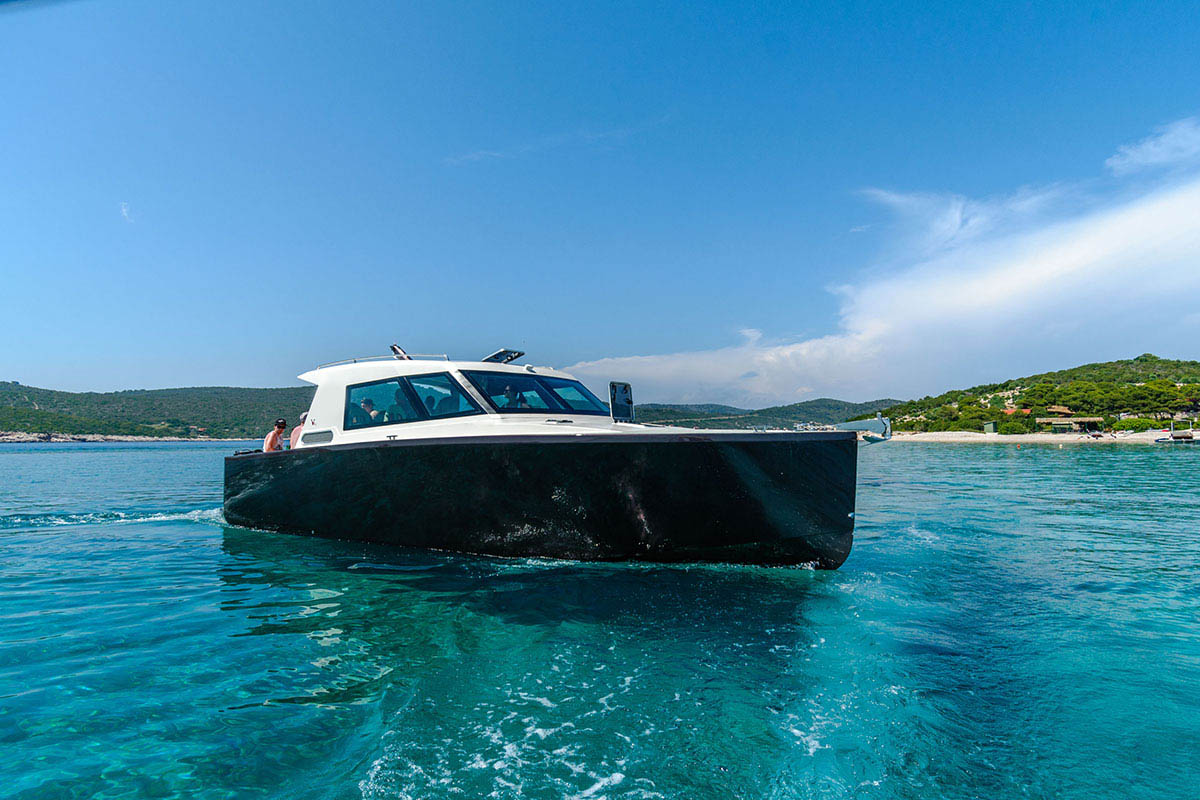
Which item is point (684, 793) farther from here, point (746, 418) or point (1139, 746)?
point (746, 418)

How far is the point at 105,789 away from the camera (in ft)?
8.48

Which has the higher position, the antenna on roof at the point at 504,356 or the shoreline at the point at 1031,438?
the antenna on roof at the point at 504,356

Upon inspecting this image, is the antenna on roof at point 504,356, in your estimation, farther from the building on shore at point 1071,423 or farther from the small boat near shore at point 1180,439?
the building on shore at point 1071,423

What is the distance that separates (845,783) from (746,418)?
14.2 feet

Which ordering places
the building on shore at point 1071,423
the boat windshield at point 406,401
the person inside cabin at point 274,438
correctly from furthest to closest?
the building on shore at point 1071,423 → the person inside cabin at point 274,438 → the boat windshield at point 406,401

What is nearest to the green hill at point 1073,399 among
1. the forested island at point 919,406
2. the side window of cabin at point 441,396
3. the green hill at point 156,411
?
the forested island at point 919,406

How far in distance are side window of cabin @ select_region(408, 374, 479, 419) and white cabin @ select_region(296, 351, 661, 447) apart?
0.01m

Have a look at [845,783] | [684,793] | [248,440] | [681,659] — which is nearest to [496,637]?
[681,659]

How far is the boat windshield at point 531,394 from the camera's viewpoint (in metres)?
7.77

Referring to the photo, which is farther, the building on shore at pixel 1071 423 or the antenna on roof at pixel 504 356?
the building on shore at pixel 1071 423

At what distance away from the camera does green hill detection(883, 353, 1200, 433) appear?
61.3 metres

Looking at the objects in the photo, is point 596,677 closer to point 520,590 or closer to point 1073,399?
point 520,590

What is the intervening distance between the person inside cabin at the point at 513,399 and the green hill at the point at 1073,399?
69.3 metres

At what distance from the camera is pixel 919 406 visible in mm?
85250
